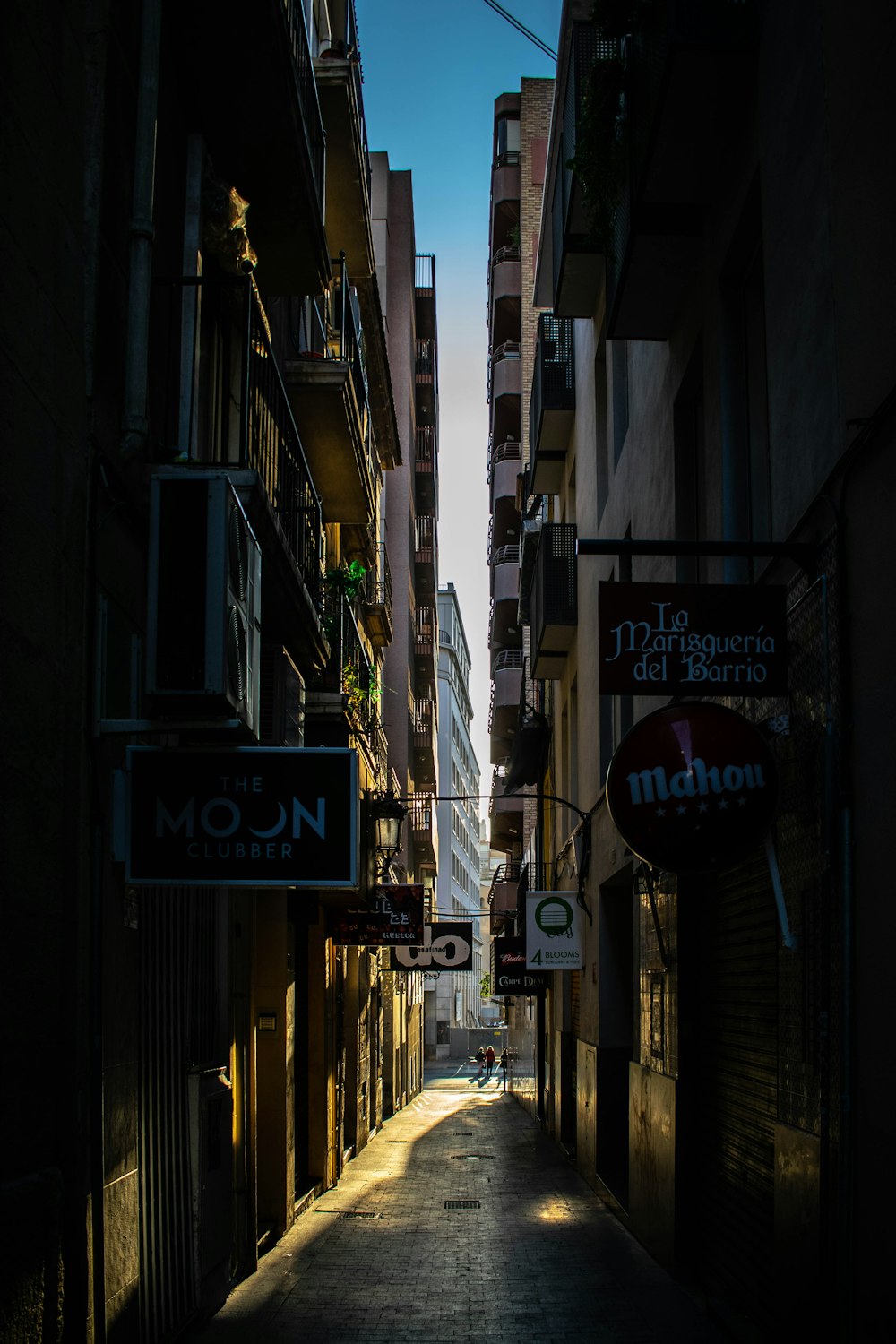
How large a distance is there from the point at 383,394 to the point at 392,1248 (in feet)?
50.6

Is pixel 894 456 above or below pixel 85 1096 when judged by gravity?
above

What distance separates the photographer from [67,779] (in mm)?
5922

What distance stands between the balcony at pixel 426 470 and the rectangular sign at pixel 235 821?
4100 cm

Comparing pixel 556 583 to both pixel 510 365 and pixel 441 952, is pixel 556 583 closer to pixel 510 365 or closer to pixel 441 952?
pixel 441 952

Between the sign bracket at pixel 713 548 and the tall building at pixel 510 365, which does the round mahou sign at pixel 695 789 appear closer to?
the sign bracket at pixel 713 548

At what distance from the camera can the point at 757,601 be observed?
6.80 meters

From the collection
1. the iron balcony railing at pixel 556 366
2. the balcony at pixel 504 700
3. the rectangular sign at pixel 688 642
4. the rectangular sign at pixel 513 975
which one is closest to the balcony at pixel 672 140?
the rectangular sign at pixel 688 642

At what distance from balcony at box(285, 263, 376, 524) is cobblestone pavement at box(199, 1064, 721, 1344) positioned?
27.8 ft

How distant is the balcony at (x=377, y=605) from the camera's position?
2514 cm

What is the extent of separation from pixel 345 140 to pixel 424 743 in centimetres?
3407

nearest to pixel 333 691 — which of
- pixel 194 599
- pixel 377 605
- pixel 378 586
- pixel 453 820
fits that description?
pixel 377 605

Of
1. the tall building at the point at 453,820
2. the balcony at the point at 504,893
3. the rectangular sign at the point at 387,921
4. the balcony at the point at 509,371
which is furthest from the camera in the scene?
the tall building at the point at 453,820

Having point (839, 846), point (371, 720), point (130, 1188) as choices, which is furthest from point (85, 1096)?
point (371, 720)

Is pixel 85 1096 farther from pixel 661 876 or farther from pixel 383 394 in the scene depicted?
pixel 383 394
